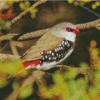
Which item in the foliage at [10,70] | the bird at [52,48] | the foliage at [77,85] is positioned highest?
the bird at [52,48]

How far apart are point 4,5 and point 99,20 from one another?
83cm

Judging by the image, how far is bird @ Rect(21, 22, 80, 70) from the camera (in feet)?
3.21

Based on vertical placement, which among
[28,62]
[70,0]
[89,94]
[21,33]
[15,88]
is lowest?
[89,94]

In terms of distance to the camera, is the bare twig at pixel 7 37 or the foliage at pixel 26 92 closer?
the foliage at pixel 26 92

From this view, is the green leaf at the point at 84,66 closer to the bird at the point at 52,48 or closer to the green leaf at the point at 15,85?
the bird at the point at 52,48

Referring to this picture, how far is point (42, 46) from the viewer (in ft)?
3.28

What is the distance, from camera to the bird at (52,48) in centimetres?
98

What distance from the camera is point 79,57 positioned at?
1.11m

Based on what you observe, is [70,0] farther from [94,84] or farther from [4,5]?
[94,84]

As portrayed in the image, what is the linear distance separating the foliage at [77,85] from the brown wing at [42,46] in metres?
0.23

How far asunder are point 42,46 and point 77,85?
15.8 inches

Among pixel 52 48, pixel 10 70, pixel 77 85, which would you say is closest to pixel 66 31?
pixel 52 48

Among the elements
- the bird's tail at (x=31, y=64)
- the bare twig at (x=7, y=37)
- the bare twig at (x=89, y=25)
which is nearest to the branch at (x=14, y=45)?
the bare twig at (x=7, y=37)

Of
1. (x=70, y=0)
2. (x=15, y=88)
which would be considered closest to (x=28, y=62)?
(x=15, y=88)
